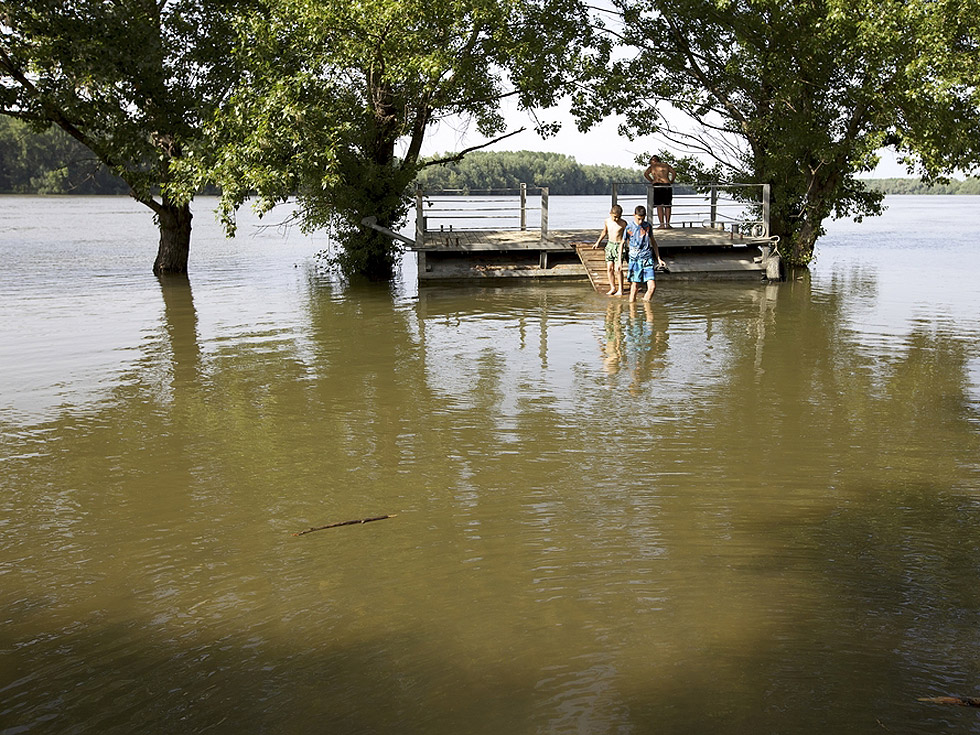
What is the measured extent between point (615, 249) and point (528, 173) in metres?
89.5

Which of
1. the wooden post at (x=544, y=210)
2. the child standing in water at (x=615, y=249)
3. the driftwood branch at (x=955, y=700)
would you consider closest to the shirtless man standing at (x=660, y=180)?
the wooden post at (x=544, y=210)

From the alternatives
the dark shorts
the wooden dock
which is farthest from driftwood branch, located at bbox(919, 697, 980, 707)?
the dark shorts

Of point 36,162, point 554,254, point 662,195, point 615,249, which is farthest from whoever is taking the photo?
point 36,162

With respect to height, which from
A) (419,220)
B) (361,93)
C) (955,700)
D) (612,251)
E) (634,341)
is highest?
(361,93)

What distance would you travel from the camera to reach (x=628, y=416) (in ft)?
29.2

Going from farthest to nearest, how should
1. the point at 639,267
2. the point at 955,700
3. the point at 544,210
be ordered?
the point at 544,210 < the point at 639,267 < the point at 955,700

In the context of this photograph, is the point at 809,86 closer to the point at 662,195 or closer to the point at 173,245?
the point at 662,195

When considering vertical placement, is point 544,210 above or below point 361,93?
below

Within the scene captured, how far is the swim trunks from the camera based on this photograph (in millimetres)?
18298

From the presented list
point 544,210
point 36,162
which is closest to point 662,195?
point 544,210

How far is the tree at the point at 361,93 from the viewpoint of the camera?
18203 mm

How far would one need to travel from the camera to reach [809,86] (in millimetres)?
22672

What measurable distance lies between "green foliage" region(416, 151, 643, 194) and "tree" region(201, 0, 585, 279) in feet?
212

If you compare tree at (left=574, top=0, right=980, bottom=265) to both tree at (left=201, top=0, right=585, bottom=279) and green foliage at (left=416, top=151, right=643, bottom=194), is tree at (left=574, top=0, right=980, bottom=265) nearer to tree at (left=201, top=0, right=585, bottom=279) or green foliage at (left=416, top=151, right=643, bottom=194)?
tree at (left=201, top=0, right=585, bottom=279)
